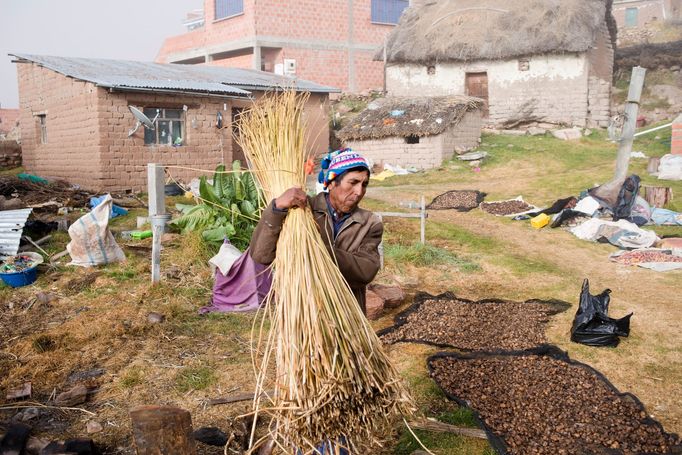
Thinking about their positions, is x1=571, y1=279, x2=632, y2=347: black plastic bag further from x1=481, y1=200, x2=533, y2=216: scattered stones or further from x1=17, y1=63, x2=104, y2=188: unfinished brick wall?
x1=17, y1=63, x2=104, y2=188: unfinished brick wall

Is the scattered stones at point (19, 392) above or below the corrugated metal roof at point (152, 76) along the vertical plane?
below

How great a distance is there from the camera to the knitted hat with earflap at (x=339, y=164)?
2.30 m

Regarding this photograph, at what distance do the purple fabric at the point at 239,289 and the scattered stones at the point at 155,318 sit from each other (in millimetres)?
405

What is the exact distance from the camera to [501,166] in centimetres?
1429

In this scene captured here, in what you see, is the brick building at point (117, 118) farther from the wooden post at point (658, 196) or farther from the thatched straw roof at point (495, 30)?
the thatched straw roof at point (495, 30)

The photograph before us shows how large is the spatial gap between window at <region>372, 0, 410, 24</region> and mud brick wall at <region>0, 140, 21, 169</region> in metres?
14.6

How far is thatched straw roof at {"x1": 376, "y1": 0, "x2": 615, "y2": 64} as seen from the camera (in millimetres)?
16859

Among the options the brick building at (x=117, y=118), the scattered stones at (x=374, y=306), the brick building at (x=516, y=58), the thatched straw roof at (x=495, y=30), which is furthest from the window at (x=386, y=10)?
the scattered stones at (x=374, y=306)

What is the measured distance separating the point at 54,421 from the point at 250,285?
2.23 meters

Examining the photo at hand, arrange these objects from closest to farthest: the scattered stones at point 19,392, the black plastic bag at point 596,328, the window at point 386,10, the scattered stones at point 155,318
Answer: the scattered stones at point 19,392 < the black plastic bag at point 596,328 < the scattered stones at point 155,318 < the window at point 386,10

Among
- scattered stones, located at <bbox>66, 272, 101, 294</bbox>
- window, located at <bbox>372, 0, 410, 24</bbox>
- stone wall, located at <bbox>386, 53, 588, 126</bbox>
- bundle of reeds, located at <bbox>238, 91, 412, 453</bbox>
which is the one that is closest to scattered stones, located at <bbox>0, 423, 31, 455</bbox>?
bundle of reeds, located at <bbox>238, 91, 412, 453</bbox>

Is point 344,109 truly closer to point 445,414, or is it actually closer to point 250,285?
point 250,285

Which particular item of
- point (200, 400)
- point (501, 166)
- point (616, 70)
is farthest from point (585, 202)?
point (616, 70)

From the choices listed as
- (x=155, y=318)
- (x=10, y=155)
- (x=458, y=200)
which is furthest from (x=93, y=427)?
(x=10, y=155)
